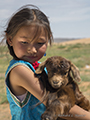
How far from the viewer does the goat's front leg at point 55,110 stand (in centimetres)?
186

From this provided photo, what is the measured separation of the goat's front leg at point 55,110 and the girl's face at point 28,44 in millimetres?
542

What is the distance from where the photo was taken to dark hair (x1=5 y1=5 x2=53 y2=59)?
2.14 meters

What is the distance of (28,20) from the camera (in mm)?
2141

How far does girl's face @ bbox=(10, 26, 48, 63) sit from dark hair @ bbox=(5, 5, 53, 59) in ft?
0.16

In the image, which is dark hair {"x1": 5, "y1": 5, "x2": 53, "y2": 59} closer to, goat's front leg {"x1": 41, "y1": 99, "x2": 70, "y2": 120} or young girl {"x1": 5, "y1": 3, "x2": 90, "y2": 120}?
young girl {"x1": 5, "y1": 3, "x2": 90, "y2": 120}

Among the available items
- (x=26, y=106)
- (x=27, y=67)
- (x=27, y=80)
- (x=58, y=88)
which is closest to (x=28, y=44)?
(x=27, y=67)

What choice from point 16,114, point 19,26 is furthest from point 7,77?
point 19,26

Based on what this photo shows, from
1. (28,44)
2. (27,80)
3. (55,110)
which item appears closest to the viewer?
(55,110)

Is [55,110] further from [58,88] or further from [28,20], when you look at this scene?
[28,20]

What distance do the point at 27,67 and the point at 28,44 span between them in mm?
241

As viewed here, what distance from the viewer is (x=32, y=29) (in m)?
2.11

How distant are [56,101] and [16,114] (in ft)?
1.76

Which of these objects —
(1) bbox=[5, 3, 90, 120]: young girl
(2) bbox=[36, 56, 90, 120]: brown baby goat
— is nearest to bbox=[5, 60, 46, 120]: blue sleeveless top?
(1) bbox=[5, 3, 90, 120]: young girl

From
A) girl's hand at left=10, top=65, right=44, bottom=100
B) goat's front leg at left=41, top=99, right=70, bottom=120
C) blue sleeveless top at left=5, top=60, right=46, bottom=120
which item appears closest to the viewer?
goat's front leg at left=41, top=99, right=70, bottom=120
